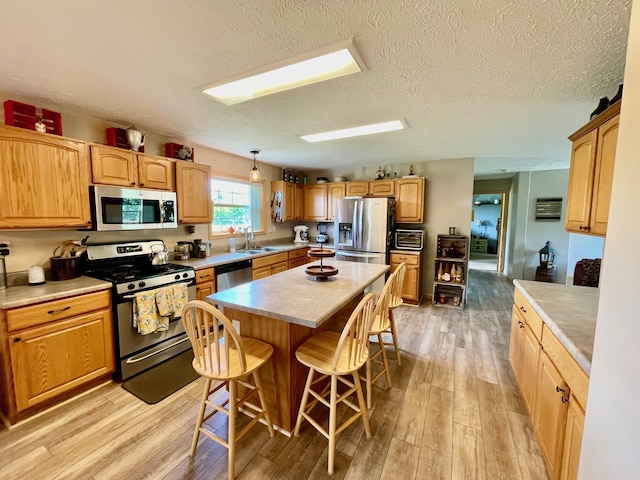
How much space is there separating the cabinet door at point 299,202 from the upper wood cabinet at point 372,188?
1008mm

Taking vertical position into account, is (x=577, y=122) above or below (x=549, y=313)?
above

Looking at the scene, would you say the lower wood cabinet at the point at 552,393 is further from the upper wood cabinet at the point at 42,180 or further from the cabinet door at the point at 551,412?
the upper wood cabinet at the point at 42,180

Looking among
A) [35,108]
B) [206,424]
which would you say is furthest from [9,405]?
[35,108]

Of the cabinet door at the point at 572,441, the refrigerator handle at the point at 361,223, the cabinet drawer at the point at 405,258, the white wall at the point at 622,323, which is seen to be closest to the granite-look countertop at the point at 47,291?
the white wall at the point at 622,323

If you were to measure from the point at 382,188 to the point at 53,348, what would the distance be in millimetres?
4414

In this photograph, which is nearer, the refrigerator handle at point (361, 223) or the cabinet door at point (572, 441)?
the cabinet door at point (572, 441)

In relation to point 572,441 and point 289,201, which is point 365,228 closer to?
point 289,201

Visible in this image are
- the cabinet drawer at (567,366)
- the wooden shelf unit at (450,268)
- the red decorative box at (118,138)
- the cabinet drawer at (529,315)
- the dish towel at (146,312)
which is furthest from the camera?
the wooden shelf unit at (450,268)

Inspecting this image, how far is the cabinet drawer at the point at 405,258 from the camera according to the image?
4262mm

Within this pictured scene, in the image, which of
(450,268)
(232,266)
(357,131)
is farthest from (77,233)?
(450,268)

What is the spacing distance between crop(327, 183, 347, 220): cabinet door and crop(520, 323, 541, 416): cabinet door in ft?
11.6

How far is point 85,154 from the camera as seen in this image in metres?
2.30

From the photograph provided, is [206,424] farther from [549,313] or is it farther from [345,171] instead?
[345,171]

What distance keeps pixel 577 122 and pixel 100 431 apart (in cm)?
473
